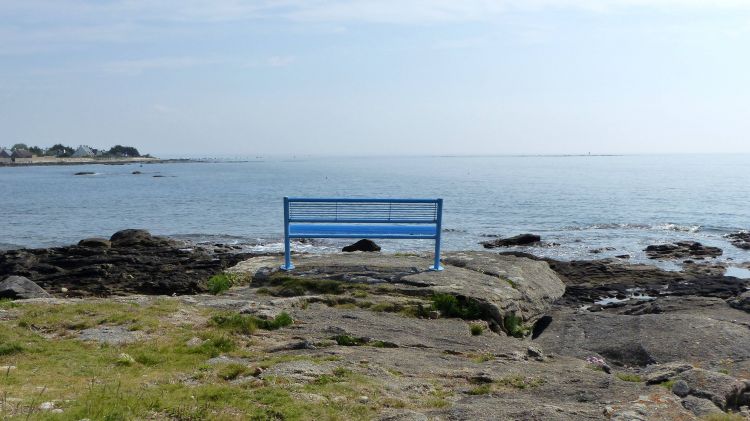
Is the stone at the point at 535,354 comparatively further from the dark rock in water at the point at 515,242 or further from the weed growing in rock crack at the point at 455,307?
the dark rock in water at the point at 515,242

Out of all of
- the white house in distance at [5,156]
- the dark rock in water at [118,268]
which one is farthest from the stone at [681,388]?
the white house in distance at [5,156]

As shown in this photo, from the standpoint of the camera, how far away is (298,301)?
9.62m

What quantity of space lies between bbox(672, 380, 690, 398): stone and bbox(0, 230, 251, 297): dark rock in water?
1215cm

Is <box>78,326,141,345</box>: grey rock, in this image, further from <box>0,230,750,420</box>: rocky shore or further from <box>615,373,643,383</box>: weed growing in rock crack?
<box>615,373,643,383</box>: weed growing in rock crack

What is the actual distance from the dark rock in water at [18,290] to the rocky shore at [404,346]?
8cm

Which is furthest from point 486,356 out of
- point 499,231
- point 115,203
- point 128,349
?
point 115,203

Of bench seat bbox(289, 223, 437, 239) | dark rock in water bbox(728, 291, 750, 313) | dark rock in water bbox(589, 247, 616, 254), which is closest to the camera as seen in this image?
bench seat bbox(289, 223, 437, 239)

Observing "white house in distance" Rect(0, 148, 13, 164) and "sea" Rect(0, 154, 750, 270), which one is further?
"white house in distance" Rect(0, 148, 13, 164)

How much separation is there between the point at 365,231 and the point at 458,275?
1963 millimetres

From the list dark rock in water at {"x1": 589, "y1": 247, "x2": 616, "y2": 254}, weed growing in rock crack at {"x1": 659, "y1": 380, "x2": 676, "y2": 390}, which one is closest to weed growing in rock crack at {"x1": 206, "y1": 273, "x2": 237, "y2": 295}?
weed growing in rock crack at {"x1": 659, "y1": 380, "x2": 676, "y2": 390}

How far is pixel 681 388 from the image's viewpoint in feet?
19.1

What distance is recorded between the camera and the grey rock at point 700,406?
5371 millimetres

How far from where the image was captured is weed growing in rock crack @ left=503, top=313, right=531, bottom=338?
33.2 ft

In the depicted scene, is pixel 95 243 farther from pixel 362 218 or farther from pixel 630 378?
pixel 630 378
